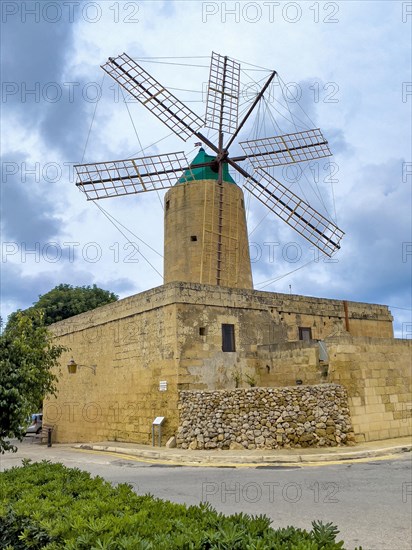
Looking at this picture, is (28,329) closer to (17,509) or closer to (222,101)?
(17,509)

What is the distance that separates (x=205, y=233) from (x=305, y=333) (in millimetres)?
5117

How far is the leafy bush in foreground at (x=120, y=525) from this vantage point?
284 centimetres

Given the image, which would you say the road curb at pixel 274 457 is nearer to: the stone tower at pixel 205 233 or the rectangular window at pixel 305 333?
the rectangular window at pixel 305 333

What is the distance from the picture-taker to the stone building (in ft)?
46.8

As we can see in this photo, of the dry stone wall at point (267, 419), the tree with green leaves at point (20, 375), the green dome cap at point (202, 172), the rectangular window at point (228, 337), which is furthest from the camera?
the green dome cap at point (202, 172)

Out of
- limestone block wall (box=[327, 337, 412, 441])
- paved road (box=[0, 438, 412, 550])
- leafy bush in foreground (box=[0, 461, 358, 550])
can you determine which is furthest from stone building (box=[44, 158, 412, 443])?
leafy bush in foreground (box=[0, 461, 358, 550])

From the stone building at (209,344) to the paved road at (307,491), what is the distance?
2957mm

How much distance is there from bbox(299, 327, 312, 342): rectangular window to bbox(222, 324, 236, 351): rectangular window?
130 inches

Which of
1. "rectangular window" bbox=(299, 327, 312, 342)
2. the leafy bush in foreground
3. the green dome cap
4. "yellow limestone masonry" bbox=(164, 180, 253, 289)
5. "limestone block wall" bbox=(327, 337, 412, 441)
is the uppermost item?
the green dome cap

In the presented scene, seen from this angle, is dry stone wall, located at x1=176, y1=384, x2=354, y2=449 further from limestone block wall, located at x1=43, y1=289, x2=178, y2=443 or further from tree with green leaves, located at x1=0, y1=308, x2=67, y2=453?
tree with green leaves, located at x1=0, y1=308, x2=67, y2=453

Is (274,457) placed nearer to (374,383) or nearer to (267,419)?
(267,419)

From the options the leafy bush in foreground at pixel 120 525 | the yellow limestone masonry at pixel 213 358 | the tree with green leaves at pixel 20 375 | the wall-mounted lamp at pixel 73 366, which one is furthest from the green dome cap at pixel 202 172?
the leafy bush in foreground at pixel 120 525

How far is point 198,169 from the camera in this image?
63.0 feet

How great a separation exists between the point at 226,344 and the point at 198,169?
24.0ft
